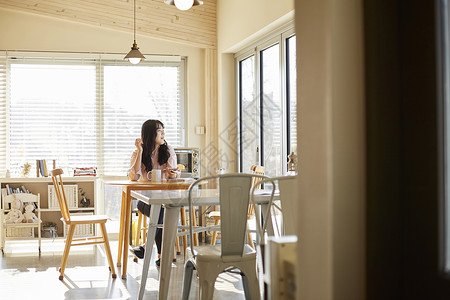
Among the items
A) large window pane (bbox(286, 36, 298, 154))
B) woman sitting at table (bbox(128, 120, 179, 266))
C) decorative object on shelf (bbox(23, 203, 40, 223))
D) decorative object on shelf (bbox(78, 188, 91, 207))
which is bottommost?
decorative object on shelf (bbox(23, 203, 40, 223))

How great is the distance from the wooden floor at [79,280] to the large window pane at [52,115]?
52.6 inches

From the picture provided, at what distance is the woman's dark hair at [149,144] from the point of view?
5.14 metres

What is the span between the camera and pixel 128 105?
6.80m

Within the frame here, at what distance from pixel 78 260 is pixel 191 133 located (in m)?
2.33

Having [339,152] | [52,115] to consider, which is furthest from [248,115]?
[339,152]

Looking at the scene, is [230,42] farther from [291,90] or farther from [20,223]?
[20,223]

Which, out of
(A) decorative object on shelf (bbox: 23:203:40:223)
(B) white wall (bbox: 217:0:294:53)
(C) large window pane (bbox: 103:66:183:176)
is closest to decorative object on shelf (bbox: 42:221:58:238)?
(A) decorative object on shelf (bbox: 23:203:40:223)

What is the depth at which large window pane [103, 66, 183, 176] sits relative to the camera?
676 cm

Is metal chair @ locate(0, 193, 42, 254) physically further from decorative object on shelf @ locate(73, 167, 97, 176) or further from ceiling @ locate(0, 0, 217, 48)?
ceiling @ locate(0, 0, 217, 48)

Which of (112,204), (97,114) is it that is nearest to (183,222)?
(112,204)

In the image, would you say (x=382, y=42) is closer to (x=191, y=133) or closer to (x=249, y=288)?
(x=249, y=288)

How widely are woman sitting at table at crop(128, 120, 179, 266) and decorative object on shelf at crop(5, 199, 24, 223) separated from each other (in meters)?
1.63

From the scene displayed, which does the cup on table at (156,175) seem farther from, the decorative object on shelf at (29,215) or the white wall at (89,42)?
the white wall at (89,42)

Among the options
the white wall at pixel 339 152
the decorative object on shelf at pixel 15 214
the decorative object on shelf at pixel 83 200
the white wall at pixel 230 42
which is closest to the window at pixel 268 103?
the white wall at pixel 230 42
